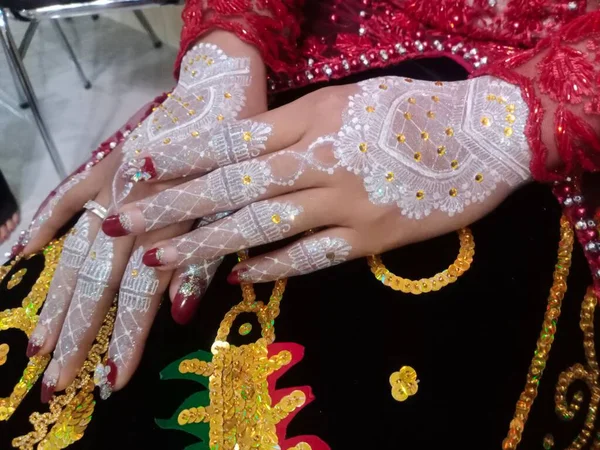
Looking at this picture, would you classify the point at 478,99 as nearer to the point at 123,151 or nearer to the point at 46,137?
the point at 123,151

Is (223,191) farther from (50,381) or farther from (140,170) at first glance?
(50,381)

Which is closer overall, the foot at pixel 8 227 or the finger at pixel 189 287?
the finger at pixel 189 287

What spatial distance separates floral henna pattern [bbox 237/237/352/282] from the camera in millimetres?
511

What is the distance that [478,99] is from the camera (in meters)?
0.53

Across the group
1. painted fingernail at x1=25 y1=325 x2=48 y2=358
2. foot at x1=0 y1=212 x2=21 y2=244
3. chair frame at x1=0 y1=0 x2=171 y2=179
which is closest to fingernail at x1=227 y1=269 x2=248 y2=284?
painted fingernail at x1=25 y1=325 x2=48 y2=358

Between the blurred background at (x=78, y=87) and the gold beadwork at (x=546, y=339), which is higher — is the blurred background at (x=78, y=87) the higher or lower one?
the lower one

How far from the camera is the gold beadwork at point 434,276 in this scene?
1.67 ft

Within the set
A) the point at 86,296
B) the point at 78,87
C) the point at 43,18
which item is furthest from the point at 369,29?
the point at 78,87

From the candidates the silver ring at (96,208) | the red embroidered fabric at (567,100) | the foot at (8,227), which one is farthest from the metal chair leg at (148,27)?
the red embroidered fabric at (567,100)

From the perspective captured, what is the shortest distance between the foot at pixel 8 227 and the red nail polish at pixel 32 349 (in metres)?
0.91

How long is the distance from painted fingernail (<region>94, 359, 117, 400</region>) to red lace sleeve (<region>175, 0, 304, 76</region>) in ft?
1.32

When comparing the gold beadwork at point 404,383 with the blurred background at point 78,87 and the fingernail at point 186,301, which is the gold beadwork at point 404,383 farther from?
the blurred background at point 78,87

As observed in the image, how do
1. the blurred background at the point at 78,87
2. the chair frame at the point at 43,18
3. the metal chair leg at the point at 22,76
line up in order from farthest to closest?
the blurred background at the point at 78,87 → the metal chair leg at the point at 22,76 → the chair frame at the point at 43,18

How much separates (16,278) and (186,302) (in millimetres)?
246
